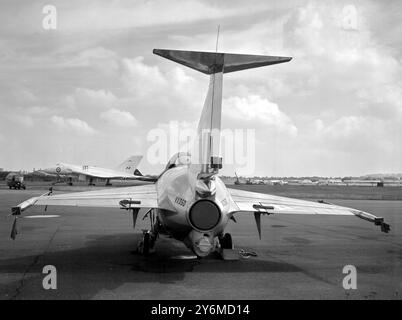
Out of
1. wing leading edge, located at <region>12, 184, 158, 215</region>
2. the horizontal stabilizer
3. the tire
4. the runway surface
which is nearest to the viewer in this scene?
the runway surface

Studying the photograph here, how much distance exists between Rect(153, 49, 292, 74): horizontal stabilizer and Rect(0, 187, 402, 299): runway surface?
4.75m

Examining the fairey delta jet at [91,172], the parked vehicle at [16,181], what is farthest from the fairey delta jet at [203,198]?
the fairey delta jet at [91,172]

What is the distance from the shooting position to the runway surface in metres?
7.43

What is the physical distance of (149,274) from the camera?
8.80 metres

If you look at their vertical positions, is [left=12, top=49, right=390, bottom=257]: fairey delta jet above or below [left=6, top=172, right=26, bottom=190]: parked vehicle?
above

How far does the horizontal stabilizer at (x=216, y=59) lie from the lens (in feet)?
31.2

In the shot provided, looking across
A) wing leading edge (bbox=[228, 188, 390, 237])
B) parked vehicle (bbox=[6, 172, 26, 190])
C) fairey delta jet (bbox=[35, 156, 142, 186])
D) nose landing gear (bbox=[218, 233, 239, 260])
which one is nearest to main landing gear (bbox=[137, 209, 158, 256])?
nose landing gear (bbox=[218, 233, 239, 260])

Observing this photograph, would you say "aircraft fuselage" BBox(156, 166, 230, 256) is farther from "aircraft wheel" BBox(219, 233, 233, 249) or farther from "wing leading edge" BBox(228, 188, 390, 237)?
"aircraft wheel" BBox(219, 233, 233, 249)

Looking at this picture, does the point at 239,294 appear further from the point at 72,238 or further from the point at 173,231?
the point at 72,238

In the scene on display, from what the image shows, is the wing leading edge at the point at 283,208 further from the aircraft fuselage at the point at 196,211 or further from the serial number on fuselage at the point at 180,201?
the serial number on fuselage at the point at 180,201

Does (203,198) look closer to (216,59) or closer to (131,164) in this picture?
(216,59)

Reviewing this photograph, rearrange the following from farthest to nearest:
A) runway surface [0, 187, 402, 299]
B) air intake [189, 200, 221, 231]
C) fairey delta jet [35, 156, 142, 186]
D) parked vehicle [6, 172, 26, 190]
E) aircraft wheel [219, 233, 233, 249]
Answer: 1. fairey delta jet [35, 156, 142, 186]
2. parked vehicle [6, 172, 26, 190]
3. aircraft wheel [219, 233, 233, 249]
4. air intake [189, 200, 221, 231]
5. runway surface [0, 187, 402, 299]

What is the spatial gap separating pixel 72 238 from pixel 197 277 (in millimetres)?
6818

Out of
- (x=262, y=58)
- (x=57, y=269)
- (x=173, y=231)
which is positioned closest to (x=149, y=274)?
(x=173, y=231)
